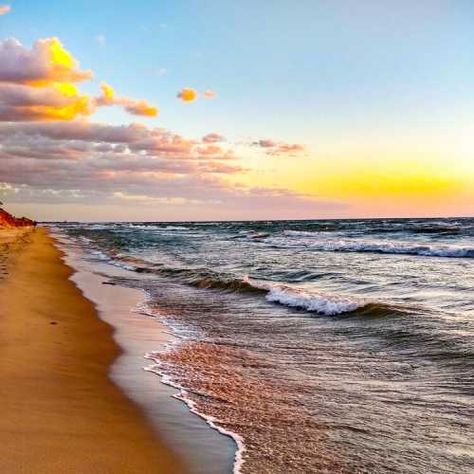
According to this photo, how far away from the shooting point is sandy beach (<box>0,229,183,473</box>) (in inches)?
170

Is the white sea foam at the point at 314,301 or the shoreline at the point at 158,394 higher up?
the white sea foam at the point at 314,301

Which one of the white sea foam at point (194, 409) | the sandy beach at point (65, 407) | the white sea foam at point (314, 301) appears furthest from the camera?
the white sea foam at point (314, 301)

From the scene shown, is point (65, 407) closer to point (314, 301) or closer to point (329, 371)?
point (329, 371)

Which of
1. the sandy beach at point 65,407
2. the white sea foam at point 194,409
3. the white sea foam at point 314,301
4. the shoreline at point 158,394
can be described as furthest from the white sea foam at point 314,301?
the white sea foam at point 194,409

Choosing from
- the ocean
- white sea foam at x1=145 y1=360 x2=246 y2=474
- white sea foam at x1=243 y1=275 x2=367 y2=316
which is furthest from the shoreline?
white sea foam at x1=243 y1=275 x2=367 y2=316

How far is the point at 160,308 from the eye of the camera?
545 inches

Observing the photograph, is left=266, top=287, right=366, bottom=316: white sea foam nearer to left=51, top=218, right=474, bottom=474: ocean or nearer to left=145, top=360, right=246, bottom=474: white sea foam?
left=51, top=218, right=474, bottom=474: ocean

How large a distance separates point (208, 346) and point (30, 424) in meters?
4.69

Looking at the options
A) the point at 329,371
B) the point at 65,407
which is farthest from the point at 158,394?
the point at 329,371

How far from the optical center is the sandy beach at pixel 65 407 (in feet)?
14.2

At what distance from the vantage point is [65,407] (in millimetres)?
5605

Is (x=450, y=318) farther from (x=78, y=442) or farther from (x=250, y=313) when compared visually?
(x=78, y=442)

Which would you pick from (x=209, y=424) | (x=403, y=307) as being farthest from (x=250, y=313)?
(x=209, y=424)

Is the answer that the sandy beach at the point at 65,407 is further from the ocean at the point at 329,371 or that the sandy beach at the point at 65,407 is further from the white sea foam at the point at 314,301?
the white sea foam at the point at 314,301
